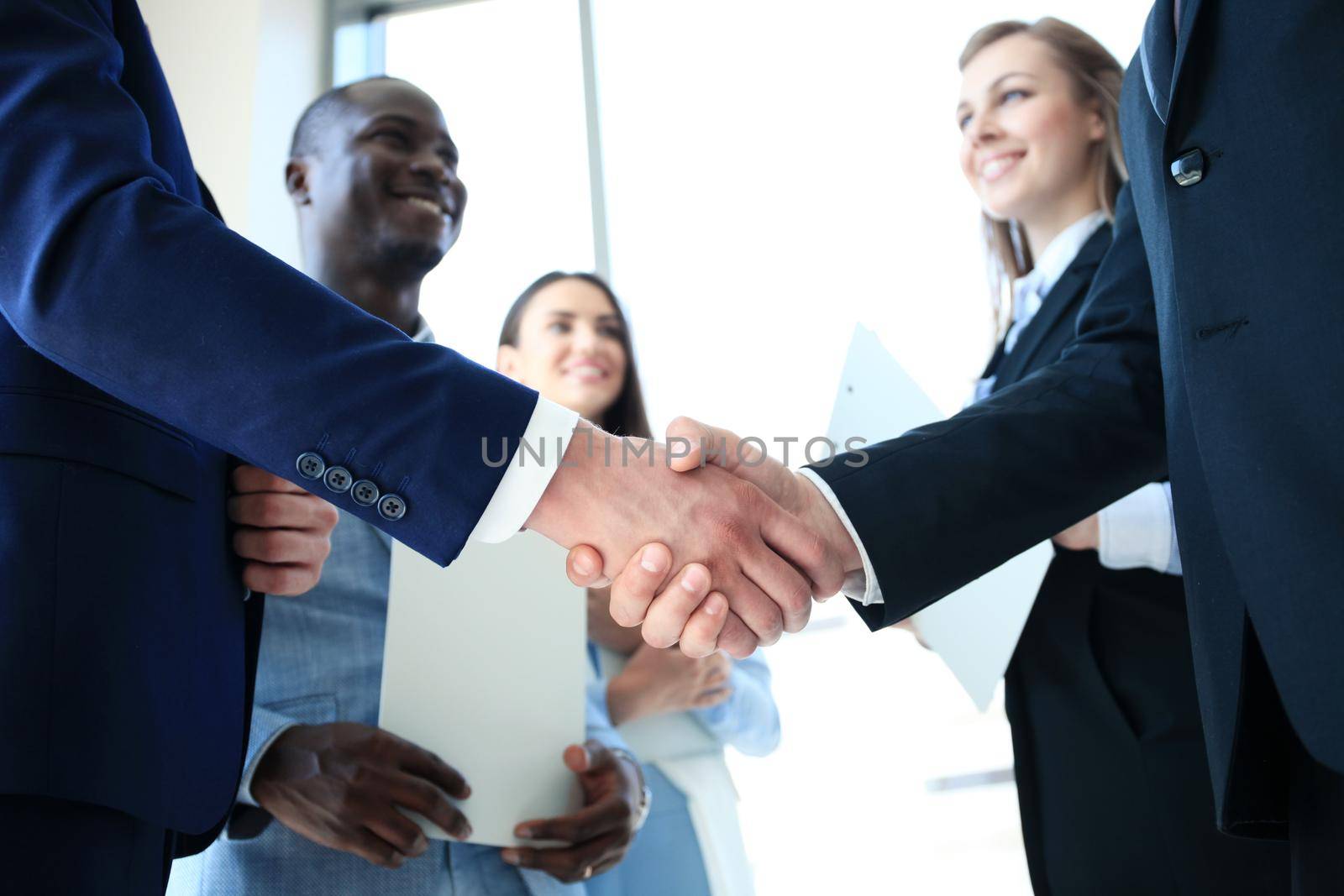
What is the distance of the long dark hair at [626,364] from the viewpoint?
2.39 metres

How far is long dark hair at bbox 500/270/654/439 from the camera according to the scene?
2387 mm

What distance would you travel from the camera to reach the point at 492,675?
1.36 m

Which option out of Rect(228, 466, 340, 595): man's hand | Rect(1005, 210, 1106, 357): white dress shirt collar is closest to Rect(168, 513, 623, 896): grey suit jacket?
Rect(228, 466, 340, 595): man's hand

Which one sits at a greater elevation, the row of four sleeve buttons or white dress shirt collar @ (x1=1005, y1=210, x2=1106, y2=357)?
white dress shirt collar @ (x1=1005, y1=210, x2=1106, y2=357)

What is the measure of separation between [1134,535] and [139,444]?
3.79 feet

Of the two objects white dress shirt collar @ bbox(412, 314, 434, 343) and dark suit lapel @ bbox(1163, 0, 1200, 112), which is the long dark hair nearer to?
white dress shirt collar @ bbox(412, 314, 434, 343)

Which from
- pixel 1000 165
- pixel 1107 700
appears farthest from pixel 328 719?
pixel 1000 165

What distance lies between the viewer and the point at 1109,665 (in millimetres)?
1351

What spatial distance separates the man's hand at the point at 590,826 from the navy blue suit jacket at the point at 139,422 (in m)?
0.54

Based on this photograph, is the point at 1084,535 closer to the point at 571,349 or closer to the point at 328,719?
the point at 328,719

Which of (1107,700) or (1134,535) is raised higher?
(1134,535)

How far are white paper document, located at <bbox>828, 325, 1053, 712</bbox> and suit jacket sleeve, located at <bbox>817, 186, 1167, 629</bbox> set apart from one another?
0.82 feet

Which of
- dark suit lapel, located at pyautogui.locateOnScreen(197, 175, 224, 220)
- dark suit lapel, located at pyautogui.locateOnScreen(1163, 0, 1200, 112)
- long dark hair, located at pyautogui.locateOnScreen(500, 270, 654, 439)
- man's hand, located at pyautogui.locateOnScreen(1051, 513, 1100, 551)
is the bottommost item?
man's hand, located at pyautogui.locateOnScreen(1051, 513, 1100, 551)

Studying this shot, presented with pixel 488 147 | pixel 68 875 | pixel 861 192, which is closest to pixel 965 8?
pixel 861 192
